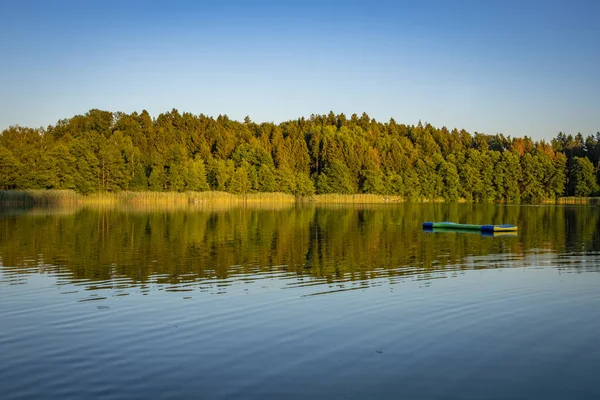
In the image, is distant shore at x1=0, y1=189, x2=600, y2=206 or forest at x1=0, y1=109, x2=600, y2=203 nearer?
distant shore at x1=0, y1=189, x2=600, y2=206

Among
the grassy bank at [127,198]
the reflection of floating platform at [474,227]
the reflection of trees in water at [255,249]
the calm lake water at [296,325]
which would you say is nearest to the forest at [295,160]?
the grassy bank at [127,198]

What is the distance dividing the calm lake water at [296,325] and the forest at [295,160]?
67769 millimetres

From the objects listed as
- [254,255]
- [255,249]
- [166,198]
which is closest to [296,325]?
[254,255]

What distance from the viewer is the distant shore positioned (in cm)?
6631

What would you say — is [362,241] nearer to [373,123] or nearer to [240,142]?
[240,142]

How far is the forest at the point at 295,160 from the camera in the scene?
88188mm

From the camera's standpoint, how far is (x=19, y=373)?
7.93 meters

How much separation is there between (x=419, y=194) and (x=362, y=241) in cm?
8742

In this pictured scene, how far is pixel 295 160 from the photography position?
4343 inches

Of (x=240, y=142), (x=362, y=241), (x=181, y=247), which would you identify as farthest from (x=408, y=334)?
(x=240, y=142)

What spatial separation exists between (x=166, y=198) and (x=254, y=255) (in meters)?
58.3

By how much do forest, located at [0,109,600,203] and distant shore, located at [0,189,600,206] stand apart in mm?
4222

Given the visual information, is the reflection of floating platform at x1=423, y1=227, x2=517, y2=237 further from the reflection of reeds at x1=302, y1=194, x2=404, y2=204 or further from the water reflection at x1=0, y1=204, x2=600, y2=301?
the reflection of reeds at x1=302, y1=194, x2=404, y2=204

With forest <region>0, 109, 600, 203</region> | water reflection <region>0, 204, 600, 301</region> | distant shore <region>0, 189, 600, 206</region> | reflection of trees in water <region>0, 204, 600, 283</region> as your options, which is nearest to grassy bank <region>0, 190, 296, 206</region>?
distant shore <region>0, 189, 600, 206</region>
